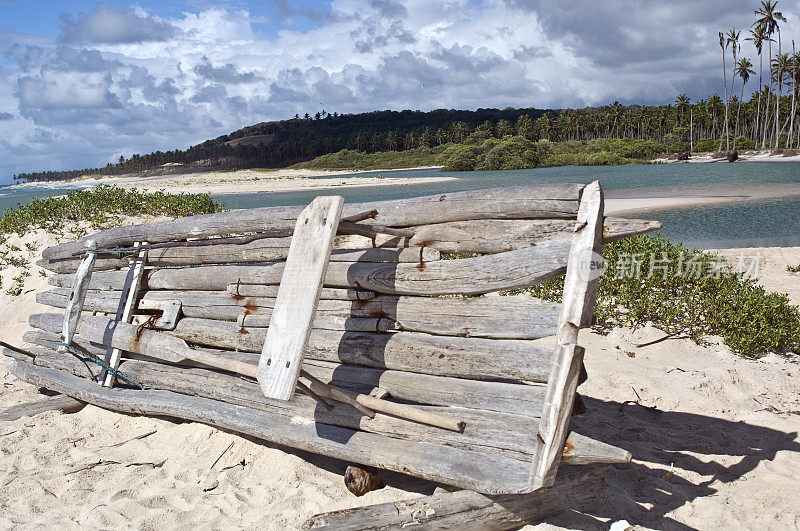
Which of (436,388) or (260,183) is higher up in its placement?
(260,183)

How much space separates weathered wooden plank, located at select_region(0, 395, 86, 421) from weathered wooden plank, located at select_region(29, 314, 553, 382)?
6.69 feet

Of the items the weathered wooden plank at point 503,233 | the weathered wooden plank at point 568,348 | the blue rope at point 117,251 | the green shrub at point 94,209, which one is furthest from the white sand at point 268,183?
the weathered wooden plank at point 568,348

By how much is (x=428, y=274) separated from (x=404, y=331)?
0.48m

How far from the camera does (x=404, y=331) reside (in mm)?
3959

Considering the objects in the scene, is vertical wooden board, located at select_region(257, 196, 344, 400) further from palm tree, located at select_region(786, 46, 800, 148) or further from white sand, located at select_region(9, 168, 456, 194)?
palm tree, located at select_region(786, 46, 800, 148)

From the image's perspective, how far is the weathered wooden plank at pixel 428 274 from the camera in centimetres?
326

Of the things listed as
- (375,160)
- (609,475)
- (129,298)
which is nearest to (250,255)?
(129,298)

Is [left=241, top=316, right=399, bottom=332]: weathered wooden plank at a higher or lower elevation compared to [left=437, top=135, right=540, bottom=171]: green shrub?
lower

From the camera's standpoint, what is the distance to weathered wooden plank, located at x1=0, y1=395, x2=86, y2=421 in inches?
218

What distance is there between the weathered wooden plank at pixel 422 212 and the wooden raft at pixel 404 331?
0.04 feet

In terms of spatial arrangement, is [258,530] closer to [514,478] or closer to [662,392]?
[514,478]

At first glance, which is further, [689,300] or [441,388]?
[689,300]

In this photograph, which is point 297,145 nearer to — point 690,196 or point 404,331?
point 690,196

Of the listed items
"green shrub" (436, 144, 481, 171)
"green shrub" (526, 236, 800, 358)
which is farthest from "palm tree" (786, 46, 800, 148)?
"green shrub" (526, 236, 800, 358)
